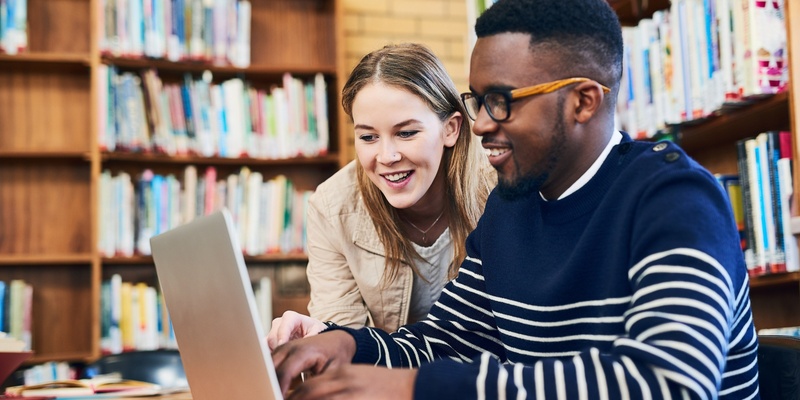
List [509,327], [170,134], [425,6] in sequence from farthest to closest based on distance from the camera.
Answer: [425,6], [170,134], [509,327]

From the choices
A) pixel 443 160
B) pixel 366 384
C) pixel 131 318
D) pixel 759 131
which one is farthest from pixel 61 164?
pixel 366 384

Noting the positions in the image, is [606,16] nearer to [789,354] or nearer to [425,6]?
[789,354]

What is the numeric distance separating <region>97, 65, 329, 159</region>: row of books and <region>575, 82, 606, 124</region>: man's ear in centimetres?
255

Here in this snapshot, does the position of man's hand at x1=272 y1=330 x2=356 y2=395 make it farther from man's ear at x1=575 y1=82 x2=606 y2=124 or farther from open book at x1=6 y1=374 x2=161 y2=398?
open book at x1=6 y1=374 x2=161 y2=398

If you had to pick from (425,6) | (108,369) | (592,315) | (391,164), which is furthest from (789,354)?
(425,6)

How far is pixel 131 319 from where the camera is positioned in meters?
3.28

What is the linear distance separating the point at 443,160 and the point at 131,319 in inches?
74.9

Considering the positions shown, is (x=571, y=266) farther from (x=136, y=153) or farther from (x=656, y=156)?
(x=136, y=153)

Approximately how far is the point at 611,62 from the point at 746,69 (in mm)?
1118

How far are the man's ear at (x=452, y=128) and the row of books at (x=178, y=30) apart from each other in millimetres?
1829

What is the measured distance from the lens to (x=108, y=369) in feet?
7.63

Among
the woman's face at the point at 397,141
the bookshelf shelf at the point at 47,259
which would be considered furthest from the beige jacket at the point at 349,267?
the bookshelf shelf at the point at 47,259

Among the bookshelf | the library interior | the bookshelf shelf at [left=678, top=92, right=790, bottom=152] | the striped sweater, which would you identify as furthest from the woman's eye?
the bookshelf

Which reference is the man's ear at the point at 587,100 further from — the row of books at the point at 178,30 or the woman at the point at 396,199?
the row of books at the point at 178,30
